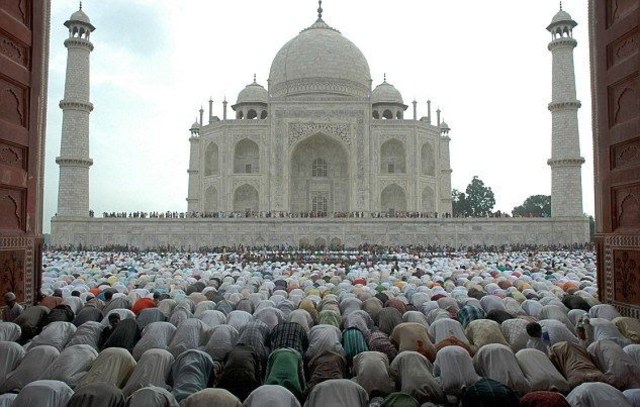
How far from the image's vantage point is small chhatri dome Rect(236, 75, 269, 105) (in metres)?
34.1

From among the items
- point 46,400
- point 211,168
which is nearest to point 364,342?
point 46,400

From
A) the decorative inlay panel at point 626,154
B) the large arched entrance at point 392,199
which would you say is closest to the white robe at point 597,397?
the decorative inlay panel at point 626,154

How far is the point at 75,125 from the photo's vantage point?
24.9m

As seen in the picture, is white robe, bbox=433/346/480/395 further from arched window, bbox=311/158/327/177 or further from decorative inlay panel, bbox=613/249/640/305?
arched window, bbox=311/158/327/177

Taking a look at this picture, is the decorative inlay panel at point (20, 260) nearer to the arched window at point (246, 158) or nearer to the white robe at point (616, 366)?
the white robe at point (616, 366)

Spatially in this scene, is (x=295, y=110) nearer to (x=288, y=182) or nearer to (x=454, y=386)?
(x=288, y=182)

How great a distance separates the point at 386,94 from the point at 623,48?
28.0 metres

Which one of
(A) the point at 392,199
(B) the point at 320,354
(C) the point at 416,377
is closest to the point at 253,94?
(A) the point at 392,199

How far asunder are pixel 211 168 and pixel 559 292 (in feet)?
79.5

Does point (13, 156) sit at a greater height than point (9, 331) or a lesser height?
greater

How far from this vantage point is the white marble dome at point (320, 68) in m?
32.8

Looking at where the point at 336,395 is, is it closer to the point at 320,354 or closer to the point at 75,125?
the point at 320,354

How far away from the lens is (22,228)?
22.7ft

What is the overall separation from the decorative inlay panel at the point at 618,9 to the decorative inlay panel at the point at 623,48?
24cm
